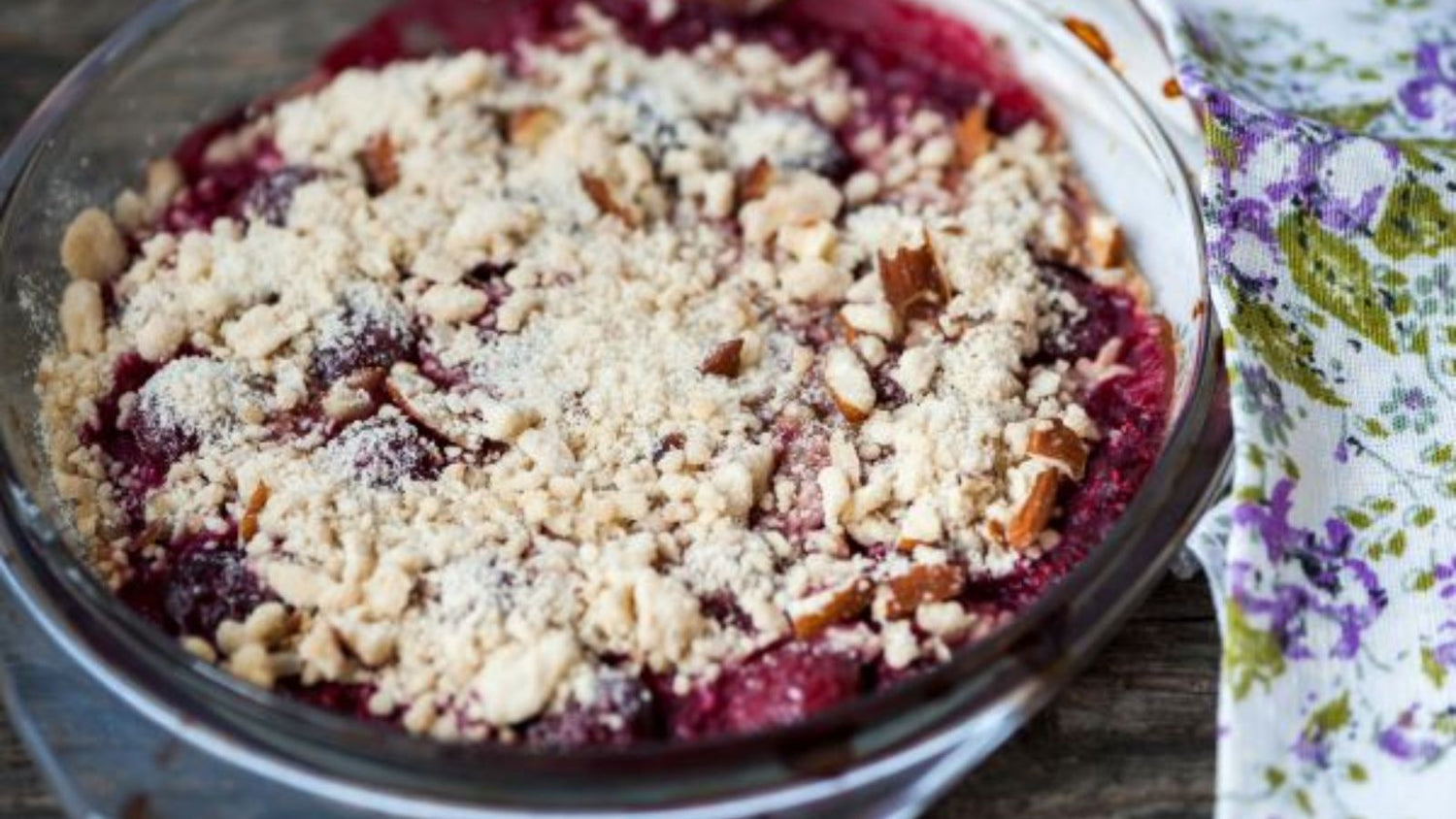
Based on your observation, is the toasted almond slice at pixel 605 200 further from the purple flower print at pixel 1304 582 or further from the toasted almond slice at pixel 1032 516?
the purple flower print at pixel 1304 582

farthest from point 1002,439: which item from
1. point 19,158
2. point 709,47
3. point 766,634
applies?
point 19,158

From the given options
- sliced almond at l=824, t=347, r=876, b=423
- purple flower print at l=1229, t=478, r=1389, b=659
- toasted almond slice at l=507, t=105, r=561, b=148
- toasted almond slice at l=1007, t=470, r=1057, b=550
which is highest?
toasted almond slice at l=507, t=105, r=561, b=148

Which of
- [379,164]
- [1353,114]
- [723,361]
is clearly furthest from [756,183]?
[1353,114]

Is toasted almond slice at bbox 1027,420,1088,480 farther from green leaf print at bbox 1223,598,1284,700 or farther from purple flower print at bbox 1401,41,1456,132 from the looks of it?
purple flower print at bbox 1401,41,1456,132

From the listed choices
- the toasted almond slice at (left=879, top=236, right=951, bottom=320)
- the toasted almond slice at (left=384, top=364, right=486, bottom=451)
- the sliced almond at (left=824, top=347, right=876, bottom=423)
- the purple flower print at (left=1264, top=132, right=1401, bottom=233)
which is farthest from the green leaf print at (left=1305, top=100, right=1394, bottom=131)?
the toasted almond slice at (left=384, top=364, right=486, bottom=451)

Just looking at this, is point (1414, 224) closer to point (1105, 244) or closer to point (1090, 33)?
point (1105, 244)

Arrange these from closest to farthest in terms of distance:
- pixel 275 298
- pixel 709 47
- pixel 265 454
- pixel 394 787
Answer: pixel 394 787 < pixel 265 454 < pixel 275 298 < pixel 709 47

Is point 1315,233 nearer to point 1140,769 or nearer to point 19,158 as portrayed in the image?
point 1140,769
